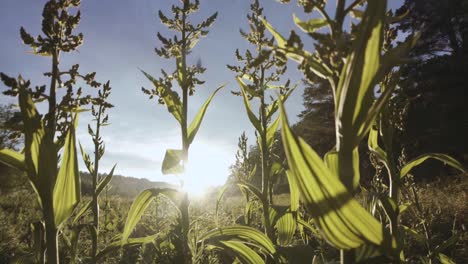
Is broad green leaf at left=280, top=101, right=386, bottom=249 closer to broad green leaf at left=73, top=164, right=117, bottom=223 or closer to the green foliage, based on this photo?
the green foliage

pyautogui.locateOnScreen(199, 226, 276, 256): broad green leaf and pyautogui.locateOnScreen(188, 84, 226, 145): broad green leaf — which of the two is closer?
pyautogui.locateOnScreen(199, 226, 276, 256): broad green leaf

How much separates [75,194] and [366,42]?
175 cm

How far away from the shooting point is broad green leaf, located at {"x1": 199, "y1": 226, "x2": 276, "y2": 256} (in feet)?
6.73

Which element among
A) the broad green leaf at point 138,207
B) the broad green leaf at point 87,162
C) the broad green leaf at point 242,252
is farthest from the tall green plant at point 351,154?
the broad green leaf at point 87,162

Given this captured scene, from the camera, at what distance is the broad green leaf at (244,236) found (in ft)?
6.73

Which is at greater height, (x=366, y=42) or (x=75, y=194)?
(x=366, y=42)

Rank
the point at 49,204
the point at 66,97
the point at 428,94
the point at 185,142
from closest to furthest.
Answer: the point at 49,204
the point at 66,97
the point at 185,142
the point at 428,94

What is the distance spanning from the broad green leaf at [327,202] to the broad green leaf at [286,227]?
1493mm

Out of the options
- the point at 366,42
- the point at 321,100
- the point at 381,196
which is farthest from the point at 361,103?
the point at 321,100

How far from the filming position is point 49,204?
1759 millimetres

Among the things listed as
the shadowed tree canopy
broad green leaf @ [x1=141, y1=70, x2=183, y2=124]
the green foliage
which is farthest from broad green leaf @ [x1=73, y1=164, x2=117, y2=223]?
the shadowed tree canopy

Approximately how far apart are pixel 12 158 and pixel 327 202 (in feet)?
5.52

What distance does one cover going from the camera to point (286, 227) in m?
2.67

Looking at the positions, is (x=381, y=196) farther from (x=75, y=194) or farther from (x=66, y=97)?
(x=66, y=97)
